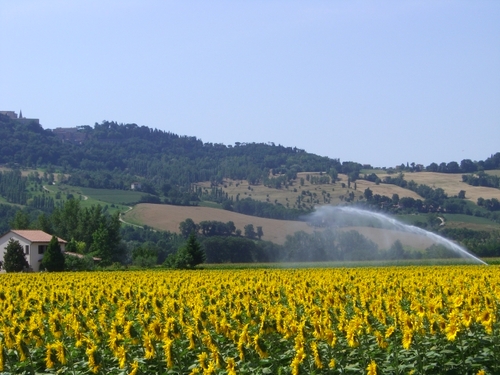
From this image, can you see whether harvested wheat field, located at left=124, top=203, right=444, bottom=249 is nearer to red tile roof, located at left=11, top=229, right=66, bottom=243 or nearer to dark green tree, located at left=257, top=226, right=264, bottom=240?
dark green tree, located at left=257, top=226, right=264, bottom=240

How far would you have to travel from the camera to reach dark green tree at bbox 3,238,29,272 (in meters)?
83.8

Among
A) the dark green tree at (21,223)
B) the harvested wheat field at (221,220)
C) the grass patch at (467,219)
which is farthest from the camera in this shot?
the grass patch at (467,219)

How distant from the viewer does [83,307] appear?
23.5m

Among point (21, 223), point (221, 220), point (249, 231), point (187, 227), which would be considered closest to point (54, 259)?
point (21, 223)

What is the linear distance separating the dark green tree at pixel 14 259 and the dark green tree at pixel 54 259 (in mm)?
3182

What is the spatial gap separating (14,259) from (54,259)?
500cm

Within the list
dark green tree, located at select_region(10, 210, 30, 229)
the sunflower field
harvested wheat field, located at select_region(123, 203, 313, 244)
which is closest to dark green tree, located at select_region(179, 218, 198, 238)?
harvested wheat field, located at select_region(123, 203, 313, 244)

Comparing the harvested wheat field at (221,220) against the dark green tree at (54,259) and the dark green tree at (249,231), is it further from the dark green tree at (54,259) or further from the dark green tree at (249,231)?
the dark green tree at (54,259)

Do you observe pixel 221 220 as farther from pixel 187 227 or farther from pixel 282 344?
pixel 282 344

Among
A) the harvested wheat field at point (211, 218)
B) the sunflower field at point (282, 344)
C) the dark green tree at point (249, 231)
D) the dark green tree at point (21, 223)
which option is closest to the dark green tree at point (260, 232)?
the harvested wheat field at point (211, 218)

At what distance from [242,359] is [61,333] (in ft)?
19.6

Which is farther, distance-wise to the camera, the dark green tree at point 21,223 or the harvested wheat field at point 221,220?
the harvested wheat field at point 221,220

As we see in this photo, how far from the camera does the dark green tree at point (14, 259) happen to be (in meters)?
83.8

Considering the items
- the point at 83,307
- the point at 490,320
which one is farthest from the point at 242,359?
the point at 83,307
